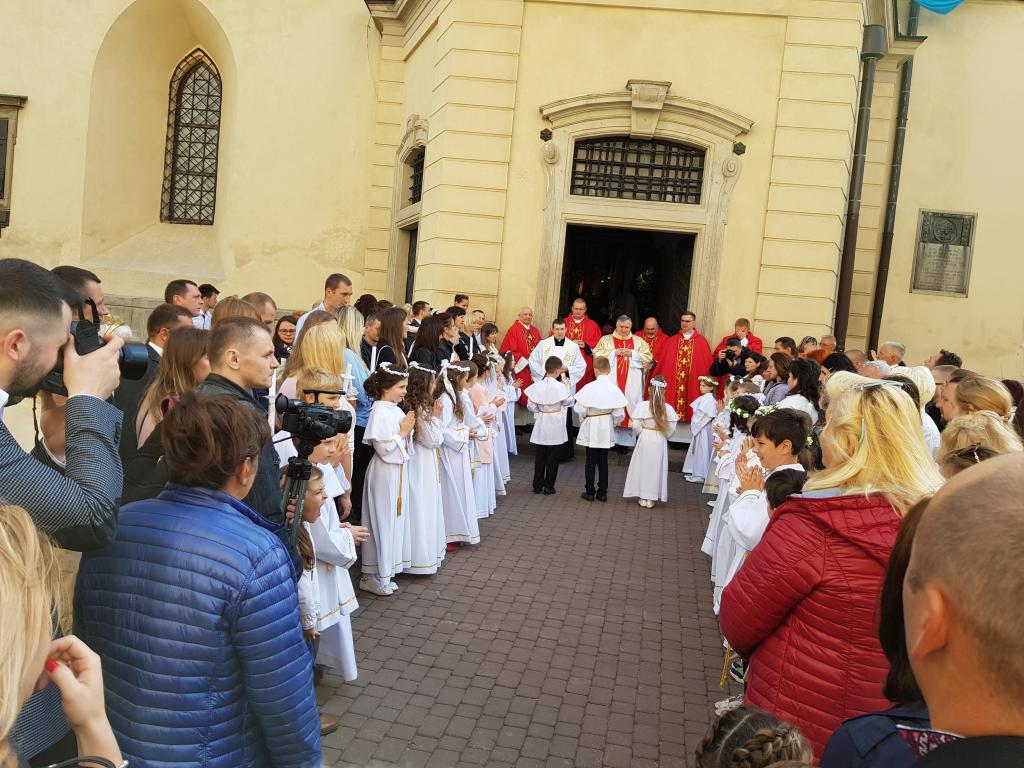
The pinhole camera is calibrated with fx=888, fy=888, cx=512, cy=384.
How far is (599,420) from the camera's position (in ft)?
34.1

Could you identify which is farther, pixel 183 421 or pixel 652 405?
pixel 652 405

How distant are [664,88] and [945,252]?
22.6 ft

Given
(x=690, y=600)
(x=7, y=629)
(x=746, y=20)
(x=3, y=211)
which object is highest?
(x=746, y=20)

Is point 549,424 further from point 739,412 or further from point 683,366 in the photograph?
point 739,412

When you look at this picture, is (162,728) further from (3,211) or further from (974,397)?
(3,211)

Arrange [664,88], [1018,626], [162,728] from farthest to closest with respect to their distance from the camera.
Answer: [664,88]
[162,728]
[1018,626]

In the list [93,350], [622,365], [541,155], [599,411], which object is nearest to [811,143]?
[541,155]

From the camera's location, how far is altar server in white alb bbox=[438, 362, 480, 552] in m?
7.75

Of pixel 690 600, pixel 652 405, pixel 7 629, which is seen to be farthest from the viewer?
pixel 652 405

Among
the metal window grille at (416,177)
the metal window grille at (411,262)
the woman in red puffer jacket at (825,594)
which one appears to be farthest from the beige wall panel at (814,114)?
the woman in red puffer jacket at (825,594)

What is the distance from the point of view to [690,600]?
23.0 ft

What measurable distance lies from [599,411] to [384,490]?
14.3 ft

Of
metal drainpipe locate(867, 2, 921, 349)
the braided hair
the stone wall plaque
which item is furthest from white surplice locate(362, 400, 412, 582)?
the stone wall plaque

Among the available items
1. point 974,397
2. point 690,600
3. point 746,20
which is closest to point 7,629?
point 974,397
